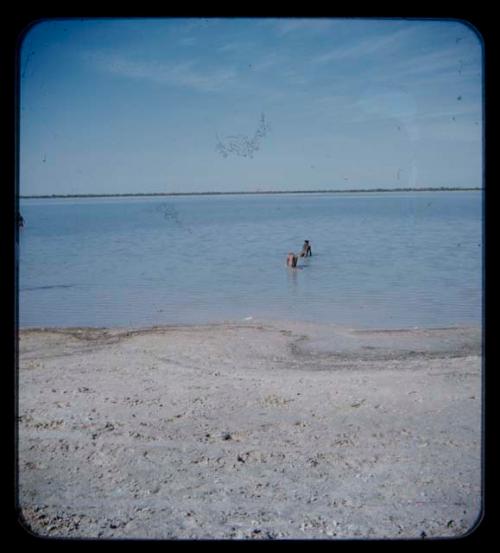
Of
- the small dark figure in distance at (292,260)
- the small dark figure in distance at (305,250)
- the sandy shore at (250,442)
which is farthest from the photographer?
the small dark figure in distance at (305,250)

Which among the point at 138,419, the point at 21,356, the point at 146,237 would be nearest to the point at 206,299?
the point at 21,356

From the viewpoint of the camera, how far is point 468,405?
435 cm

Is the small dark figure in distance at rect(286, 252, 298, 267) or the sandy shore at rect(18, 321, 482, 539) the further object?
the small dark figure in distance at rect(286, 252, 298, 267)

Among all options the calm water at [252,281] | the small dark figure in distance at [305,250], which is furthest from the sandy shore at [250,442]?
the small dark figure in distance at [305,250]

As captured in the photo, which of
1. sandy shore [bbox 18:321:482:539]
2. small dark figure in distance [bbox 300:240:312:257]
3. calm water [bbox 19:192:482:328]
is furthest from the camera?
small dark figure in distance [bbox 300:240:312:257]

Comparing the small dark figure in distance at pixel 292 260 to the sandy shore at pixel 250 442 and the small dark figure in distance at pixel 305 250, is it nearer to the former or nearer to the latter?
the small dark figure in distance at pixel 305 250

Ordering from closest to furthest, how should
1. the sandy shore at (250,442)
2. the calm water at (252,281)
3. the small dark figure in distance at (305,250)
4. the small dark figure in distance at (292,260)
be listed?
the sandy shore at (250,442) < the calm water at (252,281) < the small dark figure in distance at (292,260) < the small dark figure in distance at (305,250)

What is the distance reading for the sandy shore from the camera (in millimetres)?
2910

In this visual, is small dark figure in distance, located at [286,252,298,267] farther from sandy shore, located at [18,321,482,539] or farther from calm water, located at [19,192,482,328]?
sandy shore, located at [18,321,482,539]

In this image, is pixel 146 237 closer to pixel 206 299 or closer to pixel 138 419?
pixel 206 299

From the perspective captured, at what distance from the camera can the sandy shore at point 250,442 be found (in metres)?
2.91

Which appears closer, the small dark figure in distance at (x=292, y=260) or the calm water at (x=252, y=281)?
the calm water at (x=252, y=281)

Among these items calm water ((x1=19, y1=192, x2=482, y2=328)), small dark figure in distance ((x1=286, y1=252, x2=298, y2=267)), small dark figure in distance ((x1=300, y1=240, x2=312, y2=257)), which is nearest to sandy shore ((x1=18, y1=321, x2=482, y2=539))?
calm water ((x1=19, y1=192, x2=482, y2=328))
